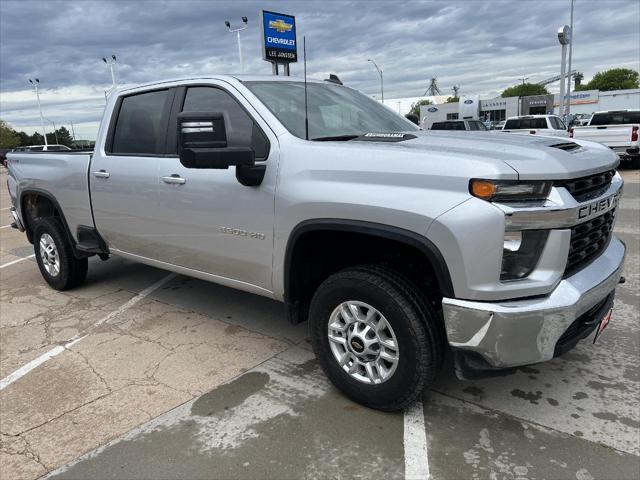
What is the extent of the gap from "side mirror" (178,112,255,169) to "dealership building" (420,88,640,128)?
4874cm

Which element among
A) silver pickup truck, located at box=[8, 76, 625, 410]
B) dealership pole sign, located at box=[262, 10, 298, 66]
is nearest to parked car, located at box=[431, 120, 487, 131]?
dealership pole sign, located at box=[262, 10, 298, 66]

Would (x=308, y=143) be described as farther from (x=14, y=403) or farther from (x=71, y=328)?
(x=71, y=328)

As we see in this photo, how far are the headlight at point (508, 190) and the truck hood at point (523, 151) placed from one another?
0.04 m

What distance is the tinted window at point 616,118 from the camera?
58.0ft

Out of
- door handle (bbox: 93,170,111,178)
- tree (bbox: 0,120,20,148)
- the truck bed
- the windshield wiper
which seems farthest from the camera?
tree (bbox: 0,120,20,148)

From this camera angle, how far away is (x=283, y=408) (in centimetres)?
318

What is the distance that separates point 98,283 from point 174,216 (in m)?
2.55

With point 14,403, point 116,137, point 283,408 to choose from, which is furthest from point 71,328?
point 283,408

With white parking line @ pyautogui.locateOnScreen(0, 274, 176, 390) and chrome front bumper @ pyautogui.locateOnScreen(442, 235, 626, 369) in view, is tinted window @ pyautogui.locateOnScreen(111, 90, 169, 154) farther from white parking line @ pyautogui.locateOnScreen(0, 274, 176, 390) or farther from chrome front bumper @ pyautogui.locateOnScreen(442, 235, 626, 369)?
chrome front bumper @ pyautogui.locateOnScreen(442, 235, 626, 369)

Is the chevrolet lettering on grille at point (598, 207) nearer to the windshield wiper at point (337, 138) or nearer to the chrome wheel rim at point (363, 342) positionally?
the chrome wheel rim at point (363, 342)

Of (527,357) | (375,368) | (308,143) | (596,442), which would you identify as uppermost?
(308,143)

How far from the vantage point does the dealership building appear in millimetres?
52378

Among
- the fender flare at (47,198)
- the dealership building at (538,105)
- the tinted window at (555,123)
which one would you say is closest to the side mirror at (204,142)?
the fender flare at (47,198)

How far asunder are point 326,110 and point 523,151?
1.55 meters
